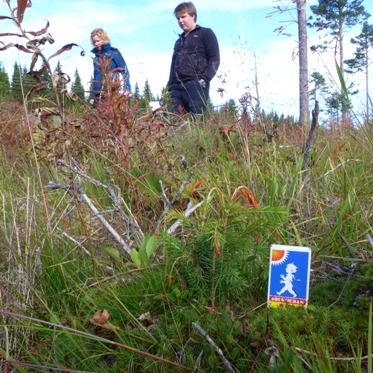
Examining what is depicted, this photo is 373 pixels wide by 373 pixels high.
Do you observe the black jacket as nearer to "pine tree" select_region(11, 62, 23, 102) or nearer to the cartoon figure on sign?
"pine tree" select_region(11, 62, 23, 102)

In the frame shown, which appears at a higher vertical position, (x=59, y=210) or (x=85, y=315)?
(x=59, y=210)

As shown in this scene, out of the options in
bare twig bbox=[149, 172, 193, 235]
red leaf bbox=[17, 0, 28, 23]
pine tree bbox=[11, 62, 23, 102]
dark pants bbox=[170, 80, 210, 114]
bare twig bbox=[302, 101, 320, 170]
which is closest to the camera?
red leaf bbox=[17, 0, 28, 23]

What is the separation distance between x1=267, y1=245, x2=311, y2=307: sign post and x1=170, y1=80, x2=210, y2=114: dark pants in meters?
5.07

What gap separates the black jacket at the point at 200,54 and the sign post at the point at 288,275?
5353mm

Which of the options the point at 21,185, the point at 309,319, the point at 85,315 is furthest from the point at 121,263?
the point at 21,185

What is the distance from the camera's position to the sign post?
1.63 meters

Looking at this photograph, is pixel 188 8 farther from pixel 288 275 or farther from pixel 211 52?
pixel 288 275

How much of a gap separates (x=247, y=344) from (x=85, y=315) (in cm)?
70

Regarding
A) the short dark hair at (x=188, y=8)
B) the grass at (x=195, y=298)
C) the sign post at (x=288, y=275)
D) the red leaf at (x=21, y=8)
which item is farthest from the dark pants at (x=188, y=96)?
the sign post at (x=288, y=275)

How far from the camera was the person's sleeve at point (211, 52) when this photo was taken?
6.75 metres

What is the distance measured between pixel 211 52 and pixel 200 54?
165mm

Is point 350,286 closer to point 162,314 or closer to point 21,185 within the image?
point 162,314

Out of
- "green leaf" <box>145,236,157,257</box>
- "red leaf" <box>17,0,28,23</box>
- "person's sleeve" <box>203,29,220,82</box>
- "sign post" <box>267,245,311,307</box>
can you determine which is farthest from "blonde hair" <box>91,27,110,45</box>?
"sign post" <box>267,245,311,307</box>

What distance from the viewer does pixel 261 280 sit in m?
1.89
